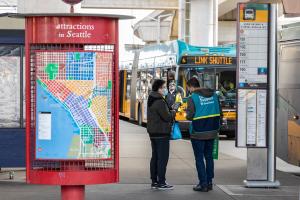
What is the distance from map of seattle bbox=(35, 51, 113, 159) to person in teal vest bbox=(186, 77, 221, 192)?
3.69 metres

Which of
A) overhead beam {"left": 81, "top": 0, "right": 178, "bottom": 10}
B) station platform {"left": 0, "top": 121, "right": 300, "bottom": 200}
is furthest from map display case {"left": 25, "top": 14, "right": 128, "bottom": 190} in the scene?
overhead beam {"left": 81, "top": 0, "right": 178, "bottom": 10}

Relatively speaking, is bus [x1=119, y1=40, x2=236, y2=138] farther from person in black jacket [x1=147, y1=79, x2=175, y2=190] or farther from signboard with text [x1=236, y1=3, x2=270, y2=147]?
person in black jacket [x1=147, y1=79, x2=175, y2=190]

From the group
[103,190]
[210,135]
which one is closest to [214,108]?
[210,135]

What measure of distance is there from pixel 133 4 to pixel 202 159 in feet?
133

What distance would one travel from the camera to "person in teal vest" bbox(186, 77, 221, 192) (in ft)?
37.2

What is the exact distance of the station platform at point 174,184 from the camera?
1093cm

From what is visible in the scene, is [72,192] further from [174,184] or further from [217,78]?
[217,78]

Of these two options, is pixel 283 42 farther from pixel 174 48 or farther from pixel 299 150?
pixel 174 48

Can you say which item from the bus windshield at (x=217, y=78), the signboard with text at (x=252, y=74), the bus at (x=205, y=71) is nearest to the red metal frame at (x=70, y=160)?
the signboard with text at (x=252, y=74)

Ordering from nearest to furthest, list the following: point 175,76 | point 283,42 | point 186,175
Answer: point 186,175, point 283,42, point 175,76

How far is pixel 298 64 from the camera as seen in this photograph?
1407 centimetres

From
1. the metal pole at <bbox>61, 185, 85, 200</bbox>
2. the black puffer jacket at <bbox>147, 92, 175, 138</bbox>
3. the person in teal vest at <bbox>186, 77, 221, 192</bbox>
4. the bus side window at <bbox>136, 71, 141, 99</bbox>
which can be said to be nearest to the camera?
the metal pole at <bbox>61, 185, 85, 200</bbox>

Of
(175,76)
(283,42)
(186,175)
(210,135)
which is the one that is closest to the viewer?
(210,135)

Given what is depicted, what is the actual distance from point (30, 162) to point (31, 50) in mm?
1173
